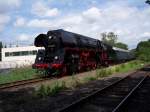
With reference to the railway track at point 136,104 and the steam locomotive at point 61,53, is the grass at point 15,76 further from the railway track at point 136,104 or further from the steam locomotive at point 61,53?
the railway track at point 136,104

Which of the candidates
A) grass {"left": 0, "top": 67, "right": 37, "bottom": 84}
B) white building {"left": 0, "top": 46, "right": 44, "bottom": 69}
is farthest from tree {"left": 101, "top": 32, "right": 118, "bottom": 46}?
grass {"left": 0, "top": 67, "right": 37, "bottom": 84}

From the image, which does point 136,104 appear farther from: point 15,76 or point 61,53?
point 15,76

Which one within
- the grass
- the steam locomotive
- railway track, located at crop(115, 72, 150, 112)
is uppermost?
the steam locomotive

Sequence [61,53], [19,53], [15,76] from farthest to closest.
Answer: [19,53] < [15,76] < [61,53]

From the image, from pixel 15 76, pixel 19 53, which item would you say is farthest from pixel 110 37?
pixel 15 76

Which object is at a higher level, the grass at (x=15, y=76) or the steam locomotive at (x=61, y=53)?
the steam locomotive at (x=61, y=53)

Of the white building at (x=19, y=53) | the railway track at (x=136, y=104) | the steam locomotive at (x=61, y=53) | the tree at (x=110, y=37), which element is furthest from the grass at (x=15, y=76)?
the tree at (x=110, y=37)

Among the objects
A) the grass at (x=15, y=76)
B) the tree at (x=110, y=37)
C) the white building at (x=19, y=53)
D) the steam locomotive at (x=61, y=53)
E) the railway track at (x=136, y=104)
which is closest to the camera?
the railway track at (x=136, y=104)

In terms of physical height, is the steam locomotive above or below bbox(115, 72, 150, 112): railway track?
above

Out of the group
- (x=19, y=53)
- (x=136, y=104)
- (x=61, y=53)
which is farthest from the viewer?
(x=19, y=53)

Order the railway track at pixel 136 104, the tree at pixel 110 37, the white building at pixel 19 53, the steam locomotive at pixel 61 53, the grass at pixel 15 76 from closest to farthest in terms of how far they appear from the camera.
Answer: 1. the railway track at pixel 136 104
2. the grass at pixel 15 76
3. the steam locomotive at pixel 61 53
4. the white building at pixel 19 53
5. the tree at pixel 110 37

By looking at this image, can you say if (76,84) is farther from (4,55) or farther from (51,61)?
(4,55)

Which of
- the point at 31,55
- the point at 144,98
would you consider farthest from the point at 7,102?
the point at 31,55

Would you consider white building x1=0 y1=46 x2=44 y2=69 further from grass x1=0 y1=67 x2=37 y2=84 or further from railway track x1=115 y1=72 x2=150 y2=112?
railway track x1=115 y1=72 x2=150 y2=112
